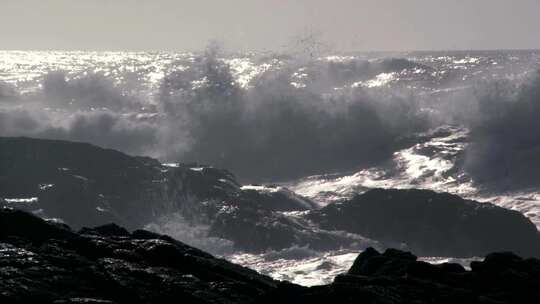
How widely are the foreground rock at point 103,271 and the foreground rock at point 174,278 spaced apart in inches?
4.0

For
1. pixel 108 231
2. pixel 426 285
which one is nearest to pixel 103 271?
pixel 426 285

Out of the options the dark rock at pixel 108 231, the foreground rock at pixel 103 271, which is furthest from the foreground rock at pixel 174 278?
the dark rock at pixel 108 231

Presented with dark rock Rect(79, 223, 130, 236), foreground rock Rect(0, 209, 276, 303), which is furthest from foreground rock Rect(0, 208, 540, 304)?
dark rock Rect(79, 223, 130, 236)

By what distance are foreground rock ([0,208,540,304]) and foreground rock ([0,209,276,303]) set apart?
0.10 meters

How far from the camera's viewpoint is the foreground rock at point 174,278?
120062 mm

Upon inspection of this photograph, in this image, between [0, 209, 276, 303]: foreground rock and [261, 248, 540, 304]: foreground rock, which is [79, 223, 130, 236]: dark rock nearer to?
[0, 209, 276, 303]: foreground rock

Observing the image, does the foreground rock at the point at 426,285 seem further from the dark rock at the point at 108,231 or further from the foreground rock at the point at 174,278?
the dark rock at the point at 108,231

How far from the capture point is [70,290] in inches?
4692

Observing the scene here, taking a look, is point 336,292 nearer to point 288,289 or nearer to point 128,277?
point 288,289

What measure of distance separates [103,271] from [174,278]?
7.23 metres

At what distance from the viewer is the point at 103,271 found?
410 ft

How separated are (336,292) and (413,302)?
796 centimetres

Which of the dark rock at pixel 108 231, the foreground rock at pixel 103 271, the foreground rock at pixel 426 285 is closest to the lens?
the foreground rock at pixel 103 271

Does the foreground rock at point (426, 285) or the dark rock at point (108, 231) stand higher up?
the dark rock at point (108, 231)
